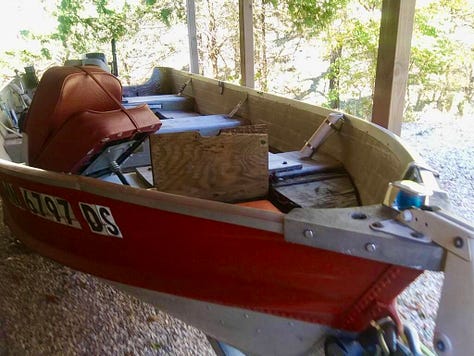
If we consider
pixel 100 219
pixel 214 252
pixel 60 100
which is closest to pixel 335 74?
pixel 60 100

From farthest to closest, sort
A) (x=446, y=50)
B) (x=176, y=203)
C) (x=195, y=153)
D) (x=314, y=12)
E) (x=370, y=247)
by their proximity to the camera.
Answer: (x=314, y=12) → (x=446, y=50) → (x=195, y=153) → (x=176, y=203) → (x=370, y=247)

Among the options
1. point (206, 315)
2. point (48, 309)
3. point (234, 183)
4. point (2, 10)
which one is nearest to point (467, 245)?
point (206, 315)

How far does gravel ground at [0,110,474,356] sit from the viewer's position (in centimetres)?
202

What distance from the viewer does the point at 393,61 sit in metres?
2.15

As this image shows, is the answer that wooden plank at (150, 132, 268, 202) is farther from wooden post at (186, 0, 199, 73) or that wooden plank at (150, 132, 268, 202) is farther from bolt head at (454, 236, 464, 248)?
wooden post at (186, 0, 199, 73)

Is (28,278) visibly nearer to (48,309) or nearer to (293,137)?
(48,309)

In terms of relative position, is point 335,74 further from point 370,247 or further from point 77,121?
point 370,247

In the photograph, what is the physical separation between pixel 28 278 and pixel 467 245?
2.51 m

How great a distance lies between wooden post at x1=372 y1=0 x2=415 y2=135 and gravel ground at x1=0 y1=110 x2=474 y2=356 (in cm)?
101

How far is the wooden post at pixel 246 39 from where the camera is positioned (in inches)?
156

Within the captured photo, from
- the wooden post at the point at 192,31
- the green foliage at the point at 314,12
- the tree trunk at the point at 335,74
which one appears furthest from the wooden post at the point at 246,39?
the tree trunk at the point at 335,74

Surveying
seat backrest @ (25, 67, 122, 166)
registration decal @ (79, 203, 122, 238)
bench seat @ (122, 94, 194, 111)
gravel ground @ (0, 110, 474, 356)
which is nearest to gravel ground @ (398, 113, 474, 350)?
gravel ground @ (0, 110, 474, 356)

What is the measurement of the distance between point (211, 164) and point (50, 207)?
0.71 m

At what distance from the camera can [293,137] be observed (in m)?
2.68
